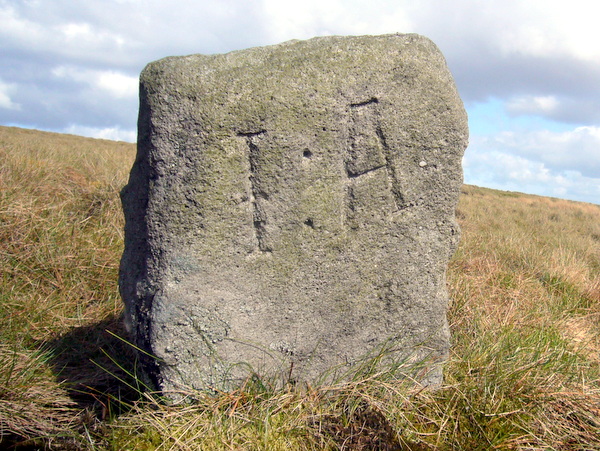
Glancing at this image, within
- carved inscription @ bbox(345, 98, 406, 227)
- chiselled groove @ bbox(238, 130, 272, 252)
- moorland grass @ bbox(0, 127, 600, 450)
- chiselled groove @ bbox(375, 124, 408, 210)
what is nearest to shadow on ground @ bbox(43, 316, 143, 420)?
moorland grass @ bbox(0, 127, 600, 450)

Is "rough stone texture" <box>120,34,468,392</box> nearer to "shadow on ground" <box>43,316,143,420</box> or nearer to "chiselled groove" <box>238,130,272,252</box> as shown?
"chiselled groove" <box>238,130,272,252</box>

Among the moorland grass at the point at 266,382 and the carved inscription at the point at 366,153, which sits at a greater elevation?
the carved inscription at the point at 366,153

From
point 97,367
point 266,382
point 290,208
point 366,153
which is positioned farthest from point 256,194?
point 97,367

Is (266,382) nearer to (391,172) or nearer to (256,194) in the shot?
(256,194)

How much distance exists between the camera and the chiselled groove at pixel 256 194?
2111 millimetres

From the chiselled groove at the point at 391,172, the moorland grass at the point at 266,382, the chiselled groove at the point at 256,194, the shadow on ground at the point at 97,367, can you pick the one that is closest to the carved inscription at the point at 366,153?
the chiselled groove at the point at 391,172

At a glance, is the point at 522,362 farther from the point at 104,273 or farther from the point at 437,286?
the point at 104,273

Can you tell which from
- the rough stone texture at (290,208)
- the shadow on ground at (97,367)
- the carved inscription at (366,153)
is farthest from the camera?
the shadow on ground at (97,367)

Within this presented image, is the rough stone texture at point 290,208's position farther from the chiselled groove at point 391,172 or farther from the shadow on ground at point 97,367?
the shadow on ground at point 97,367

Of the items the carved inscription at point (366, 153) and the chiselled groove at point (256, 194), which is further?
the carved inscription at point (366, 153)

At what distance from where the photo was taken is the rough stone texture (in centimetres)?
208

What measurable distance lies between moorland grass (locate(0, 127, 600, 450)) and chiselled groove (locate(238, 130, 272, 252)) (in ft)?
2.12

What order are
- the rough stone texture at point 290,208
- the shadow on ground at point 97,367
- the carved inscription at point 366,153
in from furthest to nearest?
the shadow on ground at point 97,367 → the carved inscription at point 366,153 → the rough stone texture at point 290,208

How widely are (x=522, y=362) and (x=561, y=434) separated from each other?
1.18ft
